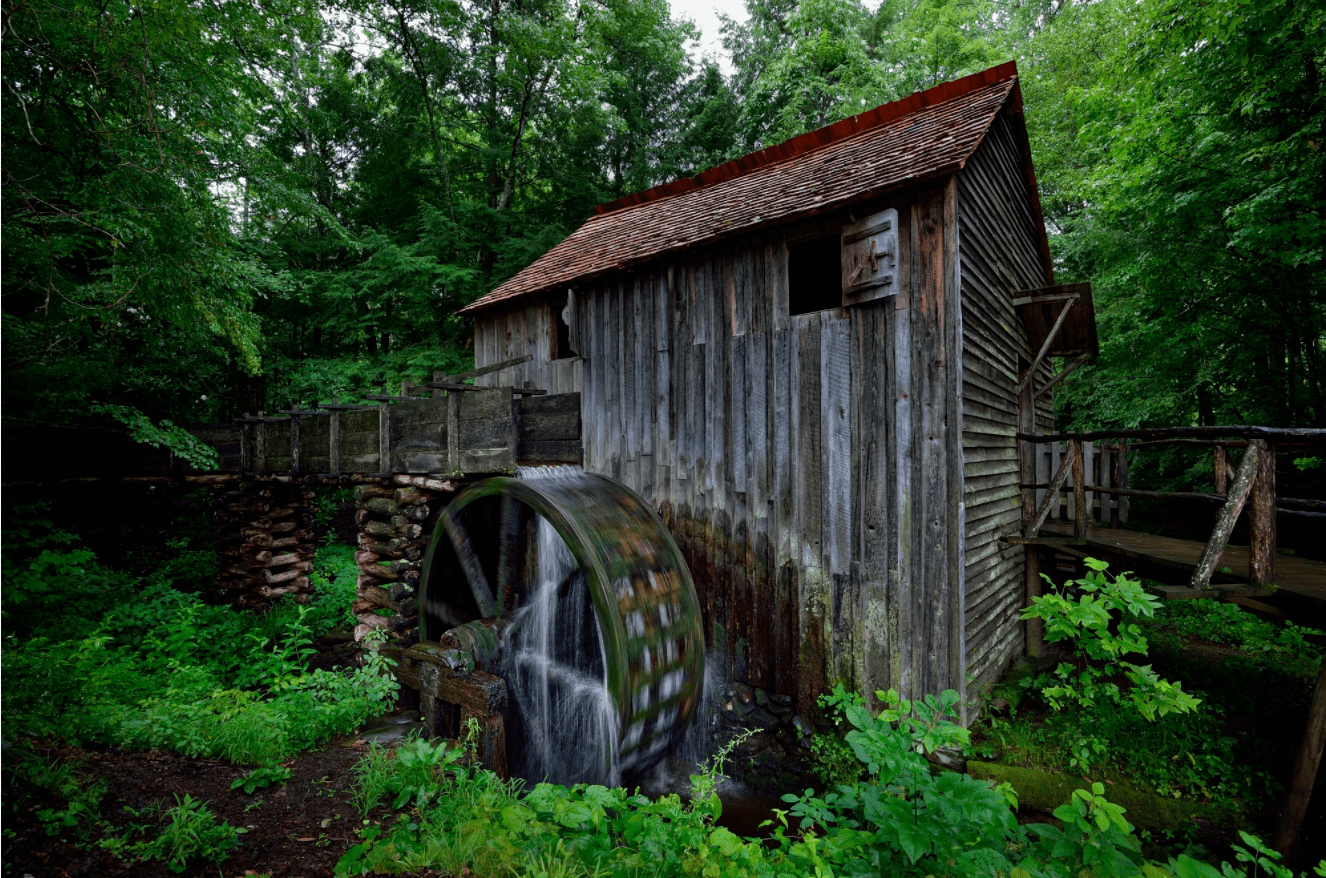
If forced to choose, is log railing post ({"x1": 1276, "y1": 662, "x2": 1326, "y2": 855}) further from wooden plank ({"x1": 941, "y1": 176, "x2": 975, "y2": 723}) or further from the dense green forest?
the dense green forest

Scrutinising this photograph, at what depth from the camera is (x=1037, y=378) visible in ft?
25.8

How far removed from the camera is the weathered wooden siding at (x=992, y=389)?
497cm

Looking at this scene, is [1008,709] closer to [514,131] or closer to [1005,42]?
[514,131]

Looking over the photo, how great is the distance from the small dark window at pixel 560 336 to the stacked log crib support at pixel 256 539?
4818 millimetres

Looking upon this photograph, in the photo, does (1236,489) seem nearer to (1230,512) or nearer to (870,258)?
(1230,512)

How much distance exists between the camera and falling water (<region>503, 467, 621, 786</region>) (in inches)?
208

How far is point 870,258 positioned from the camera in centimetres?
477

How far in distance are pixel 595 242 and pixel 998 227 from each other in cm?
507

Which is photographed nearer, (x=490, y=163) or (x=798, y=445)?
(x=798, y=445)

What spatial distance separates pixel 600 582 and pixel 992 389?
14.1ft

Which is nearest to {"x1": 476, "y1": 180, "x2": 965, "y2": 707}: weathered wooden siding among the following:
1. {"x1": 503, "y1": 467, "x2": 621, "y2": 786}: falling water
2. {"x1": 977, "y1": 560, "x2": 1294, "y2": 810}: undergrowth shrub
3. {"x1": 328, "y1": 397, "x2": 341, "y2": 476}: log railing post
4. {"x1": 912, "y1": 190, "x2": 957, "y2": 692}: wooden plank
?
{"x1": 912, "y1": 190, "x2": 957, "y2": 692}: wooden plank

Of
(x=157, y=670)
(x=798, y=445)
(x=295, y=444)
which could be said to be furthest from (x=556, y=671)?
(x=295, y=444)

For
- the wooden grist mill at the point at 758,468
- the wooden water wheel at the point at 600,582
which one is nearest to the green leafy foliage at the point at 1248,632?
the wooden grist mill at the point at 758,468

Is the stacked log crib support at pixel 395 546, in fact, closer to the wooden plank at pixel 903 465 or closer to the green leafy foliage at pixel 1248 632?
the wooden plank at pixel 903 465
